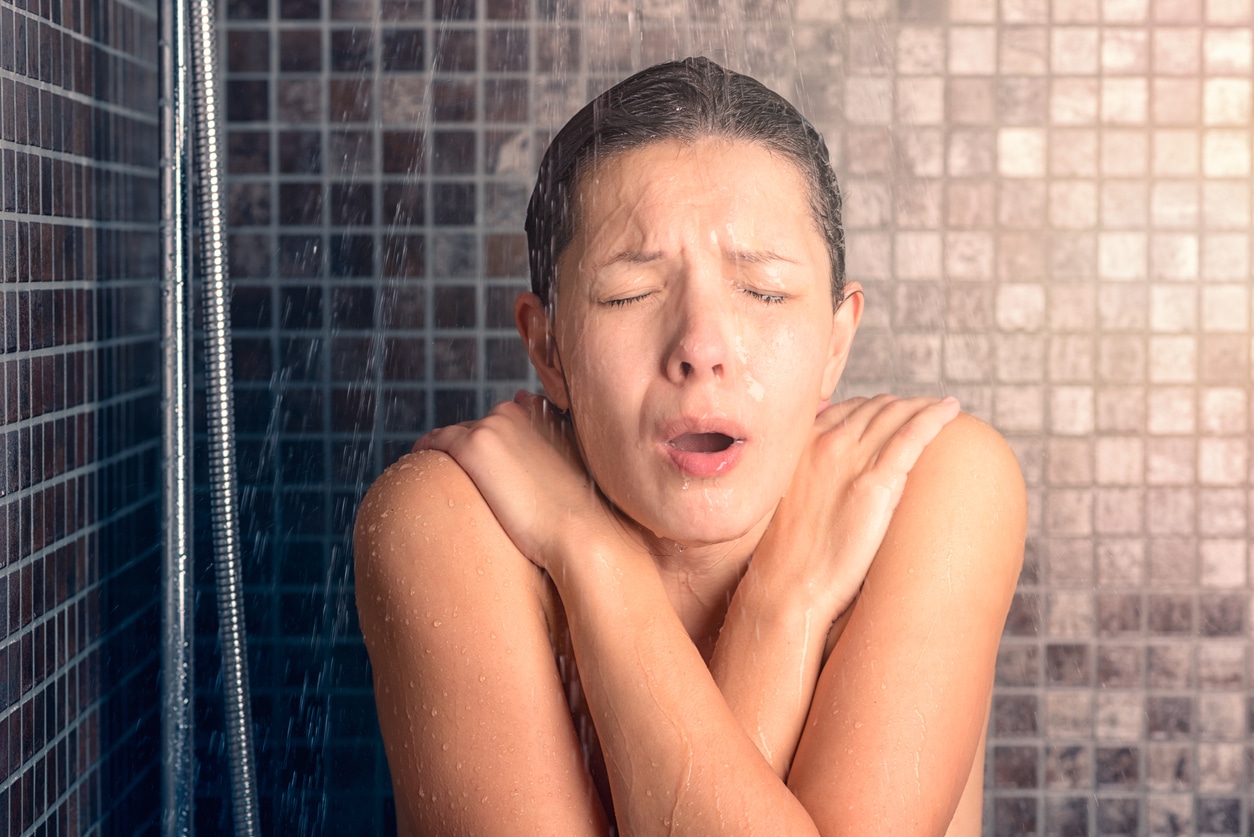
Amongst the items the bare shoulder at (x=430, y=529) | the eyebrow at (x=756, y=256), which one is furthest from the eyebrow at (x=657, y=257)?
the bare shoulder at (x=430, y=529)

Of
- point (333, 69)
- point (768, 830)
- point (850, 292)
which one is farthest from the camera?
point (333, 69)

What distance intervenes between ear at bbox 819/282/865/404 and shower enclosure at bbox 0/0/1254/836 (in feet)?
1.61

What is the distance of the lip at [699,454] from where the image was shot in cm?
76

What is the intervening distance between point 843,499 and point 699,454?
161 mm

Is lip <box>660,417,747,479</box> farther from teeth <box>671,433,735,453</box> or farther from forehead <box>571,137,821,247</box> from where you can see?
forehead <box>571,137,821,247</box>

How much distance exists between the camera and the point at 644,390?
0.77 meters

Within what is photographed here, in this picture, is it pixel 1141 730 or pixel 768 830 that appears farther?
pixel 1141 730

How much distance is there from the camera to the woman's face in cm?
77

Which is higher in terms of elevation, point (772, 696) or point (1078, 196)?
point (1078, 196)

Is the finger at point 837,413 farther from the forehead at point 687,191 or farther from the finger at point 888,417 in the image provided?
the forehead at point 687,191

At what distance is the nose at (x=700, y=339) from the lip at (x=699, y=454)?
1.3 inches

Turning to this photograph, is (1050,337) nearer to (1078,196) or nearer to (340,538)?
(1078,196)

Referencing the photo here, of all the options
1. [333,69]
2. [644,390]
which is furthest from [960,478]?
[333,69]

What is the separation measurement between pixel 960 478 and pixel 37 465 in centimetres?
78
